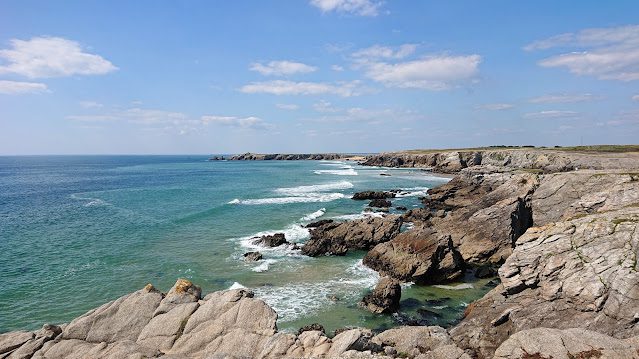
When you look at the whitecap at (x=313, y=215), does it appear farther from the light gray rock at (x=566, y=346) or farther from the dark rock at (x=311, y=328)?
the light gray rock at (x=566, y=346)

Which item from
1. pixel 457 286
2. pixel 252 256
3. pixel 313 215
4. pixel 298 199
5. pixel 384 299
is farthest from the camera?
pixel 298 199

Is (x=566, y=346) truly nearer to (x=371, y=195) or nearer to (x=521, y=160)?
(x=371, y=195)

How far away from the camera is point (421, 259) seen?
31.6 metres

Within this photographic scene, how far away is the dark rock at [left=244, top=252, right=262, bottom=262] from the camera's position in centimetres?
3772

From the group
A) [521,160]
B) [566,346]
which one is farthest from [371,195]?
[521,160]

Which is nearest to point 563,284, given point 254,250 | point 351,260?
point 351,260

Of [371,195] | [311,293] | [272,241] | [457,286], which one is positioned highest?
[371,195]

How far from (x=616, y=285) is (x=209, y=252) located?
3489 centimetres

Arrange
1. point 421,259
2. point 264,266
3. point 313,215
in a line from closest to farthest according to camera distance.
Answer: point 421,259 → point 264,266 → point 313,215

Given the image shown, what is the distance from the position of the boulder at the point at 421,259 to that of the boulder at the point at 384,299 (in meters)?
5.05

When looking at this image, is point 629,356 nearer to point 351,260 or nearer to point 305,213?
point 351,260

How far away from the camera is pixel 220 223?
55.5 m

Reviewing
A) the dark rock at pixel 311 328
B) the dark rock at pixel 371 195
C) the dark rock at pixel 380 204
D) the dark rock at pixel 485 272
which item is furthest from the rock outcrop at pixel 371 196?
the dark rock at pixel 311 328

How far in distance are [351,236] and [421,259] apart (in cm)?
1106
